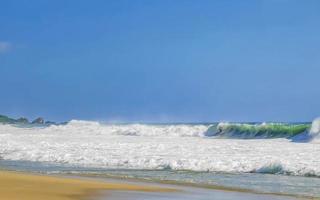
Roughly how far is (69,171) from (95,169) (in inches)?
30.3

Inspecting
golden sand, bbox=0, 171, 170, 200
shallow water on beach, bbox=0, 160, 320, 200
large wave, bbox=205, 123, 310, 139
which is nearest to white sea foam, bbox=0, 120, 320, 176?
shallow water on beach, bbox=0, 160, 320, 200

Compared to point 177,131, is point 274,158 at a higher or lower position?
lower

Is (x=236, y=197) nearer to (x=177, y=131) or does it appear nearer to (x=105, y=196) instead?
(x=105, y=196)

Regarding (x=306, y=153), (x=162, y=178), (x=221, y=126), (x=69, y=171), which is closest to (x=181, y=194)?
(x=162, y=178)

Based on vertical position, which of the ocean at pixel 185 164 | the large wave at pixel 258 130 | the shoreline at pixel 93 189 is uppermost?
the large wave at pixel 258 130

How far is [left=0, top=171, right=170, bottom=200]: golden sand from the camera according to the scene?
28.9 ft

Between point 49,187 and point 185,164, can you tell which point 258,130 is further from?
point 49,187

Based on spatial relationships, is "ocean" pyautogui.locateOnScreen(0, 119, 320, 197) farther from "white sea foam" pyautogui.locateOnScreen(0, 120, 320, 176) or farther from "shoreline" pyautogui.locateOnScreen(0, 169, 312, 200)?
"shoreline" pyautogui.locateOnScreen(0, 169, 312, 200)

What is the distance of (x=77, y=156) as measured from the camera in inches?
692

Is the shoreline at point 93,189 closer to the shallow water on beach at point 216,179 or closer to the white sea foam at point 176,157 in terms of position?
the shallow water on beach at point 216,179

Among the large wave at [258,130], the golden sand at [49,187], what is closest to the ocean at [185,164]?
the golden sand at [49,187]

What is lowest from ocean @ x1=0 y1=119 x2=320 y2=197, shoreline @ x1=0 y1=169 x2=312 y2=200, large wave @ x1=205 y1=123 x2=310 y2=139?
shoreline @ x1=0 y1=169 x2=312 y2=200

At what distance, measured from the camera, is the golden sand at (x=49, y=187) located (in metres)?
8.80

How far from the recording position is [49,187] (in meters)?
9.96
